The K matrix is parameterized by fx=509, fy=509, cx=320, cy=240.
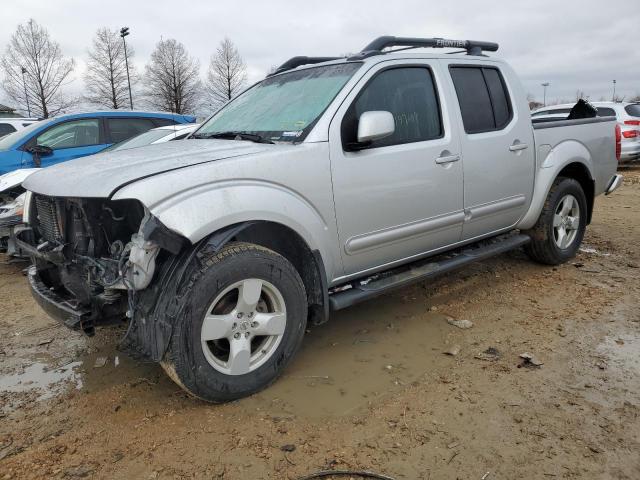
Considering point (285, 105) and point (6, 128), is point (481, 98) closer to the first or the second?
point (285, 105)

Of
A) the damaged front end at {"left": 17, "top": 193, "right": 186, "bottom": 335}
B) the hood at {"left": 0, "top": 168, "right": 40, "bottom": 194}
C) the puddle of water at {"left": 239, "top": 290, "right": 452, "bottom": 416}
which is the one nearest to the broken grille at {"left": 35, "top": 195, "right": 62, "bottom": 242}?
the damaged front end at {"left": 17, "top": 193, "right": 186, "bottom": 335}

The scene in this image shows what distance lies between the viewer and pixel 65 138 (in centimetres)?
773

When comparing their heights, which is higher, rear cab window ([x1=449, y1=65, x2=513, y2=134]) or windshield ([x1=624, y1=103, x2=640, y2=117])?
windshield ([x1=624, y1=103, x2=640, y2=117])

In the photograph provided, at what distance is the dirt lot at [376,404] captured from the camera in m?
2.33

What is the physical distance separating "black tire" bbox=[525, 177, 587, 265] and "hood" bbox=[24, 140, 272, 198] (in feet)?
9.89

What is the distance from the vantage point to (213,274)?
2.59 metres

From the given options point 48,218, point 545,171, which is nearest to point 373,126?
point 48,218

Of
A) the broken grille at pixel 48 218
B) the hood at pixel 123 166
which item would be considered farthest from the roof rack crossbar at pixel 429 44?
the broken grille at pixel 48 218

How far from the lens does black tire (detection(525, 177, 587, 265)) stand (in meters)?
4.78

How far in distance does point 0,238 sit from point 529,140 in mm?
5143

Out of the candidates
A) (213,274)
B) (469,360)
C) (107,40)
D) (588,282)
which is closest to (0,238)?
(213,274)

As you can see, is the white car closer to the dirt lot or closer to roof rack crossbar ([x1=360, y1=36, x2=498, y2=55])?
the dirt lot

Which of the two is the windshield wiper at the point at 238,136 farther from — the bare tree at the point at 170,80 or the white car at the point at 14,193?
the bare tree at the point at 170,80

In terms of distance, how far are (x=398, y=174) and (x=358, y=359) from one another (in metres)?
1.25
